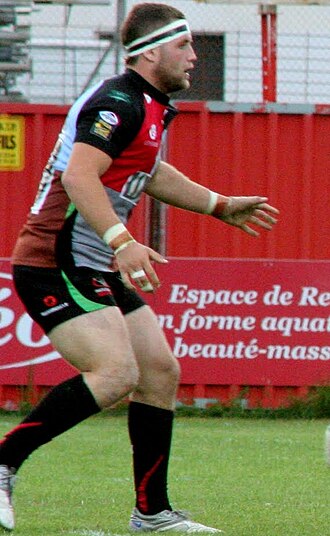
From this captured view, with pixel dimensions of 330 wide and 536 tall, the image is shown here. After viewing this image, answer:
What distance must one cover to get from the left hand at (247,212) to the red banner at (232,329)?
15.3 feet

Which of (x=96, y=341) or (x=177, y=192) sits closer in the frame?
(x=96, y=341)

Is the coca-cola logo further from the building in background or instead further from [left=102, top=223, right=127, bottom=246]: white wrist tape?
[left=102, top=223, right=127, bottom=246]: white wrist tape

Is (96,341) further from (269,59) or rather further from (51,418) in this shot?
(269,59)

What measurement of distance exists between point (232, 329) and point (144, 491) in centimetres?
507

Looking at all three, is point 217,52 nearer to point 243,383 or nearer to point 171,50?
point 243,383

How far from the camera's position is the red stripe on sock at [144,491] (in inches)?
206

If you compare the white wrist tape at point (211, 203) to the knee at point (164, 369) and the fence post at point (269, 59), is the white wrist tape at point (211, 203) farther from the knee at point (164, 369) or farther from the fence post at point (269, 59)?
the fence post at point (269, 59)

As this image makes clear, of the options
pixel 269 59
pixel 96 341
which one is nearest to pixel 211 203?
pixel 96 341

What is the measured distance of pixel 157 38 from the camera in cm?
501

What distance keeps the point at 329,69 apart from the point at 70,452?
24.0 ft

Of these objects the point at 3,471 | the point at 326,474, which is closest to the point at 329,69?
the point at 326,474

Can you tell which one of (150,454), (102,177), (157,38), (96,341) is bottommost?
(150,454)

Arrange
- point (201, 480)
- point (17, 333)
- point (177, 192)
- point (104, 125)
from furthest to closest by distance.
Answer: point (17, 333), point (201, 480), point (177, 192), point (104, 125)

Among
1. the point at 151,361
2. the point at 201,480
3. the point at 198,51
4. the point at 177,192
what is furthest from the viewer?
the point at 198,51
